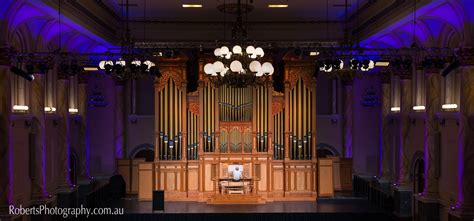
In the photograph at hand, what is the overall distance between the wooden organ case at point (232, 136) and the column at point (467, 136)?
5.88 metres

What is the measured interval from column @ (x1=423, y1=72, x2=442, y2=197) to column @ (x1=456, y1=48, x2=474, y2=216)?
6.18 feet

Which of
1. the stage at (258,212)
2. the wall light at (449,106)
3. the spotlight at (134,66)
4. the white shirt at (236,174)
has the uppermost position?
the spotlight at (134,66)

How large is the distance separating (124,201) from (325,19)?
7838 millimetres

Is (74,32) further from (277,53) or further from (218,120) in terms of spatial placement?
(277,53)

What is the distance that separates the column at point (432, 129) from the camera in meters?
13.0

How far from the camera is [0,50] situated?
10.5 metres

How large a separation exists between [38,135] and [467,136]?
9087mm

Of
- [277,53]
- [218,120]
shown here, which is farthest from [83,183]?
[277,53]

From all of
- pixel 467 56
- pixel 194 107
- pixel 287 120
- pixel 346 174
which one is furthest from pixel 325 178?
pixel 467 56

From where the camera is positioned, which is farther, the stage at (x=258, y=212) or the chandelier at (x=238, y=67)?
the stage at (x=258, y=212)

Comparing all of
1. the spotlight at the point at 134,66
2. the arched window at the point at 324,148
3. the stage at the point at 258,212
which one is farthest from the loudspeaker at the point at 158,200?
the arched window at the point at 324,148

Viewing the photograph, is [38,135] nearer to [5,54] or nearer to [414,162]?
[5,54]

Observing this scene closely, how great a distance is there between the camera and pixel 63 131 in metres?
15.1

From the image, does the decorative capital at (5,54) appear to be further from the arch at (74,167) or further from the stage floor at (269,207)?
the arch at (74,167)
